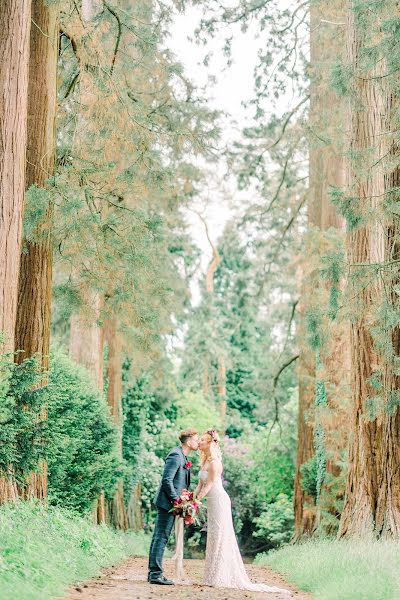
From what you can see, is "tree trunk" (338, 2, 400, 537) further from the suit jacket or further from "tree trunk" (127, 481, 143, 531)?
"tree trunk" (127, 481, 143, 531)

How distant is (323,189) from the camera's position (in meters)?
19.3

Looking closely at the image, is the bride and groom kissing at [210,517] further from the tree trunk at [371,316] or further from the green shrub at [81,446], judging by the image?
the tree trunk at [371,316]

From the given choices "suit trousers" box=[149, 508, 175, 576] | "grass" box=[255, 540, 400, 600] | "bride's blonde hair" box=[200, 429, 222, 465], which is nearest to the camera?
"grass" box=[255, 540, 400, 600]

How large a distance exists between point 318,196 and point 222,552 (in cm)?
1154

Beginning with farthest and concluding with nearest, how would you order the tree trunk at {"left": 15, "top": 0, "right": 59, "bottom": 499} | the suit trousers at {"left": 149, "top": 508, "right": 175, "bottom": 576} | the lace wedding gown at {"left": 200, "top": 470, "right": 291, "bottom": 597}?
the tree trunk at {"left": 15, "top": 0, "right": 59, "bottom": 499}
the lace wedding gown at {"left": 200, "top": 470, "right": 291, "bottom": 597}
the suit trousers at {"left": 149, "top": 508, "right": 175, "bottom": 576}

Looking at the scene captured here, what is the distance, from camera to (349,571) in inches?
336

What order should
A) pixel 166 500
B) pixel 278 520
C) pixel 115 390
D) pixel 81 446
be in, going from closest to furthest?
1. pixel 166 500
2. pixel 81 446
3. pixel 115 390
4. pixel 278 520

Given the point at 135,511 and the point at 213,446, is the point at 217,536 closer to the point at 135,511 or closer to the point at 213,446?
the point at 213,446

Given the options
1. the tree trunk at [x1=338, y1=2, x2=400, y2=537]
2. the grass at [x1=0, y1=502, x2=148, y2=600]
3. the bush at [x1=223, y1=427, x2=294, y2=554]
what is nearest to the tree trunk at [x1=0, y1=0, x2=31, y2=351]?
the grass at [x1=0, y1=502, x2=148, y2=600]

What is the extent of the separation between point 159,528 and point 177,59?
982 centimetres

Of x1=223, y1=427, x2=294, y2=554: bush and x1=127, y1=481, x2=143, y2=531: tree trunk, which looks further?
x1=223, y1=427, x2=294, y2=554: bush

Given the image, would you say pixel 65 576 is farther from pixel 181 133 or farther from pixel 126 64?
pixel 126 64

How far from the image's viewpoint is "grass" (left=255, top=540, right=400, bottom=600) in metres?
7.21

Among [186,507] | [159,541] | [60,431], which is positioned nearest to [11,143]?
[60,431]
